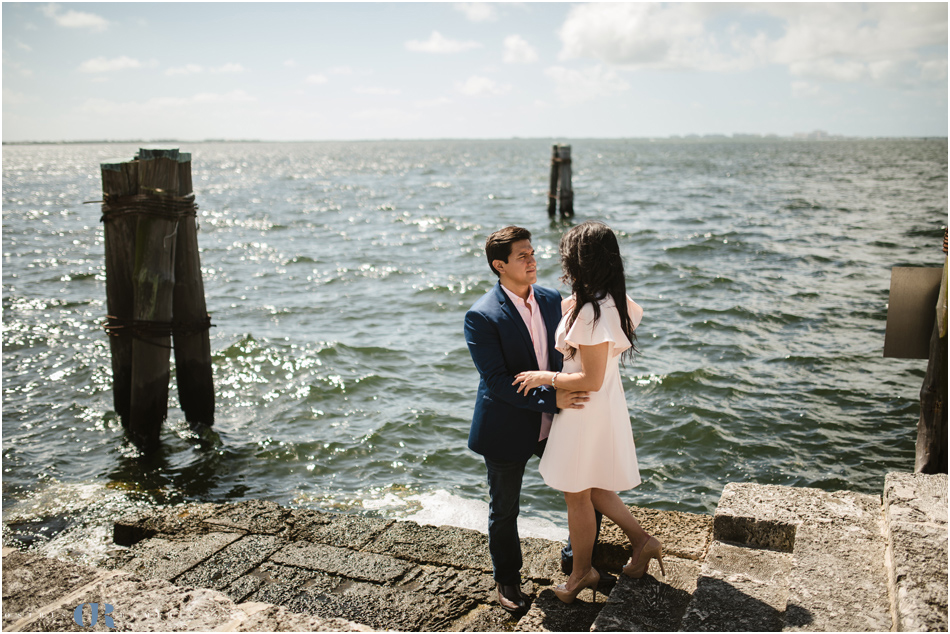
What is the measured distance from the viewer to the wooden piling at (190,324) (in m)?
5.99

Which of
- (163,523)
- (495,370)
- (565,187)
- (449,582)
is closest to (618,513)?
(495,370)

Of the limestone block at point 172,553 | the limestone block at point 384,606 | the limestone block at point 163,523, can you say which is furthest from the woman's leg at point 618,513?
the limestone block at point 163,523

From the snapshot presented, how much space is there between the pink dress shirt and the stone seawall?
0.82m

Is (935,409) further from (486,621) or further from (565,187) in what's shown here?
(565,187)

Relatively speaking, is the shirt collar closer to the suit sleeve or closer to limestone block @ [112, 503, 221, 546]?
the suit sleeve

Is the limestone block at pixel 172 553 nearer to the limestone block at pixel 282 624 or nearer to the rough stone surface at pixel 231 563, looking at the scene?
the rough stone surface at pixel 231 563

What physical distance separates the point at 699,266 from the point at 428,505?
35.5ft

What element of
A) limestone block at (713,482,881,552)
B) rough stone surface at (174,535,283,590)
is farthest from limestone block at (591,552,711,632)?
rough stone surface at (174,535,283,590)

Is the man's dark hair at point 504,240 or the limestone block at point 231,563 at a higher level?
the man's dark hair at point 504,240

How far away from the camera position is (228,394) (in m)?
8.18

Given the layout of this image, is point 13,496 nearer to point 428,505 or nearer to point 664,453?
point 428,505

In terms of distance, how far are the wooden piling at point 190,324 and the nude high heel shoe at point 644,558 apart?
448 cm

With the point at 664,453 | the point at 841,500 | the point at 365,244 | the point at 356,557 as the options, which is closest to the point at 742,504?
the point at 841,500

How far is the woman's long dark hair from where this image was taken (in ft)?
9.34
